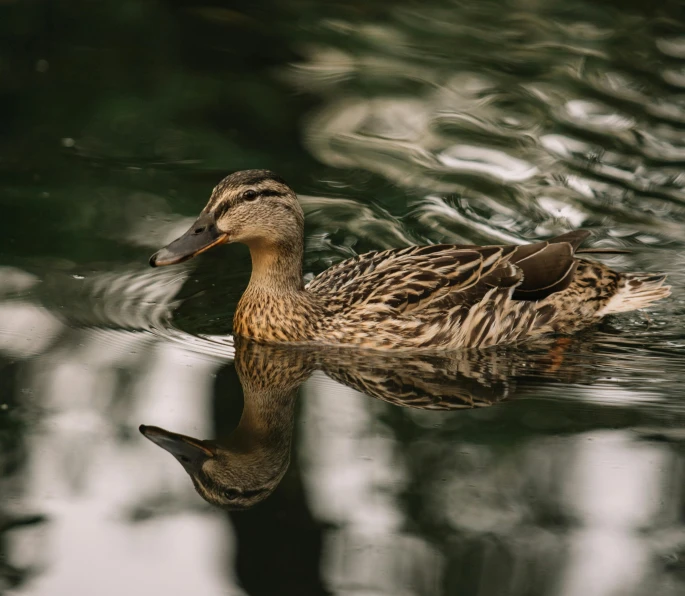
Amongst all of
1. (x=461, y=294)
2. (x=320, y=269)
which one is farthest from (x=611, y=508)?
(x=320, y=269)

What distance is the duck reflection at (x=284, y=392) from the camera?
6922 mm

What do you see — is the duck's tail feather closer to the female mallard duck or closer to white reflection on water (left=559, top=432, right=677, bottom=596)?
the female mallard duck

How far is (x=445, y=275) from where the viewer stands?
9.16 metres

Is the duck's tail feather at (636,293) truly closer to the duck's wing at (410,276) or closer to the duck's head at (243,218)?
the duck's wing at (410,276)

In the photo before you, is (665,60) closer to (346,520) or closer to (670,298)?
(670,298)

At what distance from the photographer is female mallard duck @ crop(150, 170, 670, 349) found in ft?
28.9

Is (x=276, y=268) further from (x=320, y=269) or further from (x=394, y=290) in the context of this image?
(x=320, y=269)

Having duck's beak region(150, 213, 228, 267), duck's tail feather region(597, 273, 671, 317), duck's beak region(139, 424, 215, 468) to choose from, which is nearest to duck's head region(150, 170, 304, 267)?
duck's beak region(150, 213, 228, 267)

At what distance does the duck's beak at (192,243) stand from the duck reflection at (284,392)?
80cm

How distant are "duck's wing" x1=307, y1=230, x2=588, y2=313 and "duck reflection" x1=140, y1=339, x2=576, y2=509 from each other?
0.41m

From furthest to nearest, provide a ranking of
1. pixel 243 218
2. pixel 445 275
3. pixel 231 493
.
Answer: pixel 445 275
pixel 243 218
pixel 231 493

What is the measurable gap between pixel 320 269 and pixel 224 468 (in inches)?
152

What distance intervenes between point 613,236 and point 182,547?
6.11 meters

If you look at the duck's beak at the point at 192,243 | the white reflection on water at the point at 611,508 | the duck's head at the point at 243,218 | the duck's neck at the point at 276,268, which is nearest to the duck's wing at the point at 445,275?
the duck's neck at the point at 276,268
